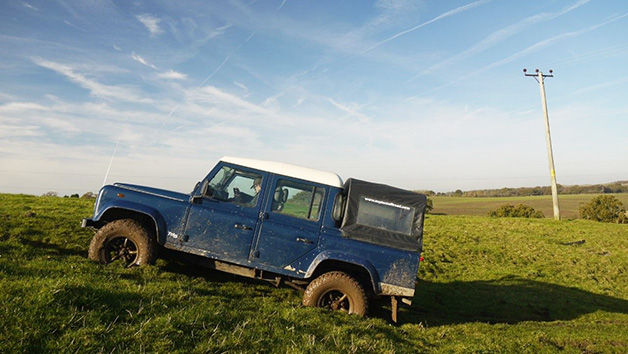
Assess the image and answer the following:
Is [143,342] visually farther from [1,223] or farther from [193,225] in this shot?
[1,223]

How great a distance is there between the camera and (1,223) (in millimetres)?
10297

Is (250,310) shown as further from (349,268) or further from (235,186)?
(235,186)

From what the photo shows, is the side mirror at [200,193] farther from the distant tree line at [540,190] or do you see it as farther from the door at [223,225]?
the distant tree line at [540,190]

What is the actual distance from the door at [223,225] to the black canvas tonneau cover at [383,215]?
5.69 ft

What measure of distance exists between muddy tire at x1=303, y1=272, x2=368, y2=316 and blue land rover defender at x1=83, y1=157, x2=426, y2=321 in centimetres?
2

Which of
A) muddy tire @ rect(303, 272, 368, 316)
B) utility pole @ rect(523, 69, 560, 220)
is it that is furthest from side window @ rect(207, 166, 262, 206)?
utility pole @ rect(523, 69, 560, 220)

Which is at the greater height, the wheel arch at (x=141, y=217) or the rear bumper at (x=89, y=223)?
the wheel arch at (x=141, y=217)

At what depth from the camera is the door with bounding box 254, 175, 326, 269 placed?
22.9 feet

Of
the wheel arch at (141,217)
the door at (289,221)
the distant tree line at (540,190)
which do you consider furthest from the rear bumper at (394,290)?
the distant tree line at (540,190)

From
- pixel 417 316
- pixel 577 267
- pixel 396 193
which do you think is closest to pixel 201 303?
pixel 396 193

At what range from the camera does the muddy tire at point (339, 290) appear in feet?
22.1

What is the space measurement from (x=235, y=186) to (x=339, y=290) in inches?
110

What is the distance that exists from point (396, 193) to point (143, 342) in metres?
4.90

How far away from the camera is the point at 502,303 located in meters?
11.6
